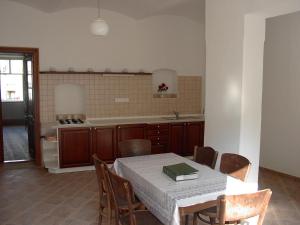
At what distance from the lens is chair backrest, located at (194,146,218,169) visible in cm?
336

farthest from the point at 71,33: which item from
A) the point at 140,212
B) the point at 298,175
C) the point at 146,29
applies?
the point at 298,175

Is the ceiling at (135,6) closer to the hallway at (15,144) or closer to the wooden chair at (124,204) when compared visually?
the hallway at (15,144)

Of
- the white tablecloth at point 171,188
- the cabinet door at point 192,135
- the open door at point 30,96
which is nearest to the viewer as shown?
the white tablecloth at point 171,188

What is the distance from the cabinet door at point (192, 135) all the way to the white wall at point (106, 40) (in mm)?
1180

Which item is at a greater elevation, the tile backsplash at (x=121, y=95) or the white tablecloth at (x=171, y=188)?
the tile backsplash at (x=121, y=95)

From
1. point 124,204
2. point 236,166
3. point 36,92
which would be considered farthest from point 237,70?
point 36,92

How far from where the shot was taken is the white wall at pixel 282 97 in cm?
498

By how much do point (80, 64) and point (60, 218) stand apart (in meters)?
3.06

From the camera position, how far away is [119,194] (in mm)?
2588

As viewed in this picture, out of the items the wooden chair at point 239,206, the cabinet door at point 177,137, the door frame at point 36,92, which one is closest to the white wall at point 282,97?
the cabinet door at point 177,137

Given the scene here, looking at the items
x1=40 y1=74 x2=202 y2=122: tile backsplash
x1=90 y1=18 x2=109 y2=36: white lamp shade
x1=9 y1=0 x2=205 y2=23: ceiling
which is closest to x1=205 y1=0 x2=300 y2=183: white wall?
x1=9 y1=0 x2=205 y2=23: ceiling

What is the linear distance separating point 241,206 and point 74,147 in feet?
12.5

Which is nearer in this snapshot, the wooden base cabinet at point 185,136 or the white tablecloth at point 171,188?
the white tablecloth at point 171,188

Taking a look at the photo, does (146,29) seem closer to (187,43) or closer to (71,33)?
(187,43)
